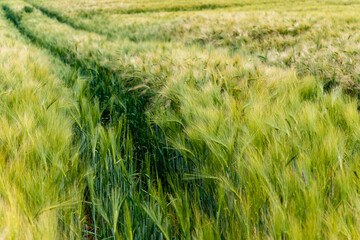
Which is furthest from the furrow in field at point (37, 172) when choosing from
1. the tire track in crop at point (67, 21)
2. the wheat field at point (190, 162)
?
the tire track in crop at point (67, 21)

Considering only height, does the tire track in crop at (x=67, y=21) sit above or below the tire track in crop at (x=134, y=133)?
above

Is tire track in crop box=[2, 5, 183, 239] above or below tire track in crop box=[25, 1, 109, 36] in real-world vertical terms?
below

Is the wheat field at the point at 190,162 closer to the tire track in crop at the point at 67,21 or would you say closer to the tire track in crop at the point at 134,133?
the tire track in crop at the point at 134,133

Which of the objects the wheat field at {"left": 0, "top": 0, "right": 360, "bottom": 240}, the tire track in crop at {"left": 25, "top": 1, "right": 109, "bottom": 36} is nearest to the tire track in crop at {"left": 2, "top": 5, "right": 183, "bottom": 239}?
the wheat field at {"left": 0, "top": 0, "right": 360, "bottom": 240}

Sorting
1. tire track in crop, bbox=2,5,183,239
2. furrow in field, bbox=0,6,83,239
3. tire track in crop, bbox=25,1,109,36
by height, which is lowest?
tire track in crop, bbox=2,5,183,239

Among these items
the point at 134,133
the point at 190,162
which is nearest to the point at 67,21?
the point at 134,133

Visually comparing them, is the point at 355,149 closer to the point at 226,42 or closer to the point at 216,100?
the point at 216,100

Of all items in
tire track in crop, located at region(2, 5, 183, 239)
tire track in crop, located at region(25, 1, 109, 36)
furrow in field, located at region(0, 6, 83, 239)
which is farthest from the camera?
Result: tire track in crop, located at region(25, 1, 109, 36)

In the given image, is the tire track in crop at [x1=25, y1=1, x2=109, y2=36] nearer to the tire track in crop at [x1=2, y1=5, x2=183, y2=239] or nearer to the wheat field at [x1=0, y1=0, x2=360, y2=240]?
the tire track in crop at [x1=2, y1=5, x2=183, y2=239]

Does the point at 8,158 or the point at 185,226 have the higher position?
the point at 8,158

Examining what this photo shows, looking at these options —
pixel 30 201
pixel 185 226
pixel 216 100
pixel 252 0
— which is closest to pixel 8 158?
pixel 30 201

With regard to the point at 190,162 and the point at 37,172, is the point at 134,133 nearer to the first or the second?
the point at 190,162

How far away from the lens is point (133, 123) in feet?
6.41

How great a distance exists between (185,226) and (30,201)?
52 cm
